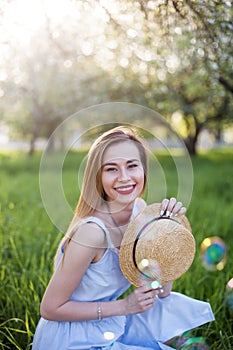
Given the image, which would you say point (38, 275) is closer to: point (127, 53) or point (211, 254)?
point (211, 254)

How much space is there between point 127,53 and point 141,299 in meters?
1.94

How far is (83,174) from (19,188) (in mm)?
3872

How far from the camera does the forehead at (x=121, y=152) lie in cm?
180

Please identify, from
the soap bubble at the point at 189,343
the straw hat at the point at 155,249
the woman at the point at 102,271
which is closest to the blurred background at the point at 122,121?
the soap bubble at the point at 189,343

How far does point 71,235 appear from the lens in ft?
5.90

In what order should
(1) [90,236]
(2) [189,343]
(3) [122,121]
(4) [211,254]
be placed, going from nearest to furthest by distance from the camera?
(1) [90,236] → (2) [189,343] → (3) [122,121] → (4) [211,254]

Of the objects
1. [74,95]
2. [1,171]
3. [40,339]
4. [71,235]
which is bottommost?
[40,339]

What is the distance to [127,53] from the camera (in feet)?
10.7

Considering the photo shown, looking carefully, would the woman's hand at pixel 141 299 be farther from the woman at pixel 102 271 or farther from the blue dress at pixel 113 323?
the blue dress at pixel 113 323

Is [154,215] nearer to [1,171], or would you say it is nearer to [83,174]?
[83,174]

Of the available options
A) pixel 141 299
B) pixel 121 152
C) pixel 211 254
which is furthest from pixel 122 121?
pixel 141 299

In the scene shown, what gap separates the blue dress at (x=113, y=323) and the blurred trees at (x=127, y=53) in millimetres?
879

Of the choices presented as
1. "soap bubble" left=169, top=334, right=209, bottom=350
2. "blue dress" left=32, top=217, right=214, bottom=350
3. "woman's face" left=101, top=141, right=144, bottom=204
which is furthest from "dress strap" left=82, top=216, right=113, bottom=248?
"soap bubble" left=169, top=334, right=209, bottom=350

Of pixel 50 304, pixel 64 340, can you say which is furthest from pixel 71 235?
pixel 64 340
